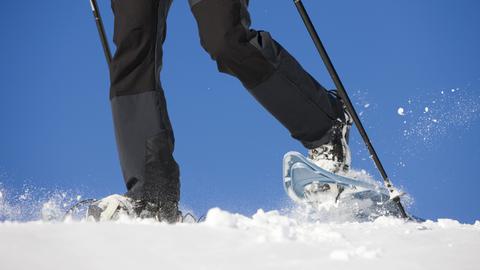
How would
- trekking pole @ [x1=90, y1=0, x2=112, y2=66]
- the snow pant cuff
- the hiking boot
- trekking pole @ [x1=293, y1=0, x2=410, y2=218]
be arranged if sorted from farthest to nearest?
trekking pole @ [x1=90, y1=0, x2=112, y2=66] → trekking pole @ [x1=293, y1=0, x2=410, y2=218] → the snow pant cuff → the hiking boot

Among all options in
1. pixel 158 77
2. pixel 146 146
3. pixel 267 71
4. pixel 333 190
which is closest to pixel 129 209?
pixel 146 146

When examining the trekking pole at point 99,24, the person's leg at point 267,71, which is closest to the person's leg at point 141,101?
the person's leg at point 267,71

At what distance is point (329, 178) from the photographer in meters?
2.02

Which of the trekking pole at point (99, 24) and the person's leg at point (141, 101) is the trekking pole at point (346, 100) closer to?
the person's leg at point (141, 101)

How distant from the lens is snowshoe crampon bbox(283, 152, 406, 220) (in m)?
2.02

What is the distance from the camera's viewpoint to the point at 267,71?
1.91 metres

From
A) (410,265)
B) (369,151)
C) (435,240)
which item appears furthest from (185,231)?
(369,151)

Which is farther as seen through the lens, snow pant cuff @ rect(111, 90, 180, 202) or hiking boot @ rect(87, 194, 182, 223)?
snow pant cuff @ rect(111, 90, 180, 202)

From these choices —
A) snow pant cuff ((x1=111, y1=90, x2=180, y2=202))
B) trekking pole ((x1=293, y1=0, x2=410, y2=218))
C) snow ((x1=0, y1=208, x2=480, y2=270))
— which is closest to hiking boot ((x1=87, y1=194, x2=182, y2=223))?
snow pant cuff ((x1=111, y1=90, x2=180, y2=202))

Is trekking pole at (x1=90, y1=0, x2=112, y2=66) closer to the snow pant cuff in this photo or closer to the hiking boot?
the snow pant cuff

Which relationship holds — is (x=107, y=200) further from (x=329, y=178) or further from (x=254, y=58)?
(x=329, y=178)

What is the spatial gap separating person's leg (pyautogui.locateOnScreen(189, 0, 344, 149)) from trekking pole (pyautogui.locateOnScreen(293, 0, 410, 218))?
4 cm

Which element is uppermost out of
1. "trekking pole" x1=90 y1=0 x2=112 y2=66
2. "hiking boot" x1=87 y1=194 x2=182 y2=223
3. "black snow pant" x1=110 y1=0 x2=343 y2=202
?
"trekking pole" x1=90 y1=0 x2=112 y2=66

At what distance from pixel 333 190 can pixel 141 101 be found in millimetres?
819
